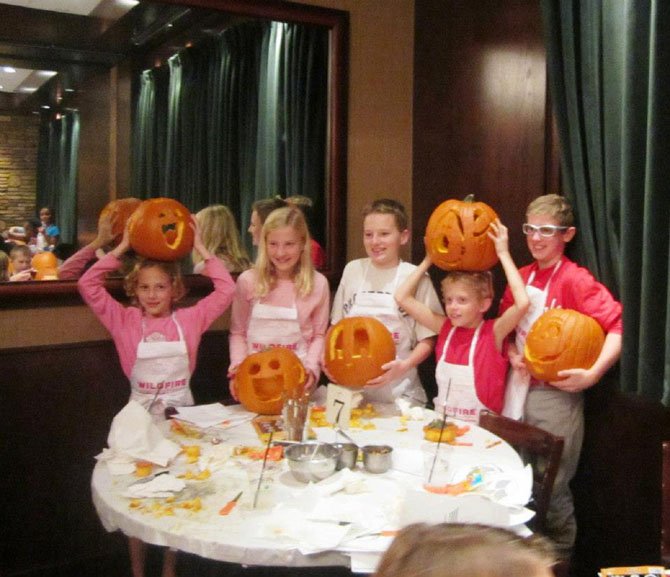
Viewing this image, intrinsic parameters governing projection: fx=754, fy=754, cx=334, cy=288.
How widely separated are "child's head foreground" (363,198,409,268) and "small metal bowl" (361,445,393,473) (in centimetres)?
114

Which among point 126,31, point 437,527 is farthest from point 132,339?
point 437,527

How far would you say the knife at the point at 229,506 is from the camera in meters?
1.90

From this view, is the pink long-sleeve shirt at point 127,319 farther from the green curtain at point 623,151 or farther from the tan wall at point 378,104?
the green curtain at point 623,151

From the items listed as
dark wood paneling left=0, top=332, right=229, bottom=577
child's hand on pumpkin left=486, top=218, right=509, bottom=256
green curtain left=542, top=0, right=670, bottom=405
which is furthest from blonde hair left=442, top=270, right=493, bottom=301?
dark wood paneling left=0, top=332, right=229, bottom=577

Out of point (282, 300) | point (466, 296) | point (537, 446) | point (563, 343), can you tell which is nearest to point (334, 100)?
point (282, 300)

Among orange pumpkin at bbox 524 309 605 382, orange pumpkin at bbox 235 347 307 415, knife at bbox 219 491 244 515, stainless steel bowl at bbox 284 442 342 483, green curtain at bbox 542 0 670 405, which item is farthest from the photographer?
orange pumpkin at bbox 235 347 307 415

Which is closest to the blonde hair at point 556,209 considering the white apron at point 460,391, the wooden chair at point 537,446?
the white apron at point 460,391

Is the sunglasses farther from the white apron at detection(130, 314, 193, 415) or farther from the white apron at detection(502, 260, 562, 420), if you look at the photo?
the white apron at detection(130, 314, 193, 415)

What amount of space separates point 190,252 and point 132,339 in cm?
47

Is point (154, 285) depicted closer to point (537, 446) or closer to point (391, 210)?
point (391, 210)

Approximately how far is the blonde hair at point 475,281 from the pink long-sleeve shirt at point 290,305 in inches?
21.9

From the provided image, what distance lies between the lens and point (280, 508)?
1.93m

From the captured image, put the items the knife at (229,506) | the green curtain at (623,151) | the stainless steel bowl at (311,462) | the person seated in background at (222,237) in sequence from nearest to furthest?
the knife at (229,506), the stainless steel bowl at (311,462), the green curtain at (623,151), the person seated in background at (222,237)

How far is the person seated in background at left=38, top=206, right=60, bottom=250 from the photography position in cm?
302
